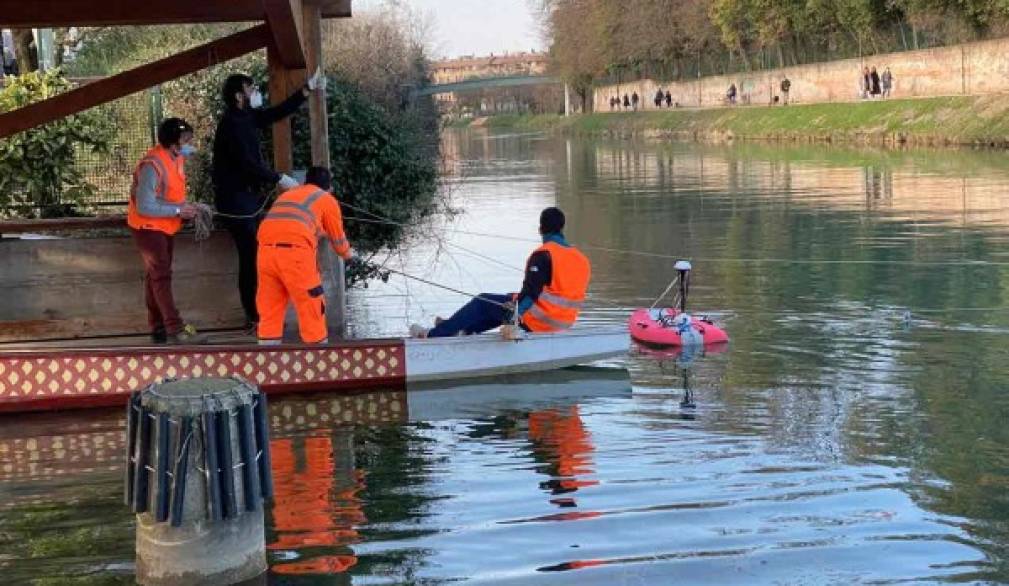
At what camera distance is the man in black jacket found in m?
12.7

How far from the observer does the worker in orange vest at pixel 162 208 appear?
12391 millimetres

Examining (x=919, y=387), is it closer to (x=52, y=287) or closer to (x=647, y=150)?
(x=52, y=287)

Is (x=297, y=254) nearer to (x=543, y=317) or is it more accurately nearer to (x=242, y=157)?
(x=242, y=157)

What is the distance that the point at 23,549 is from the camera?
789cm

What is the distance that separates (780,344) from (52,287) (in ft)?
22.4

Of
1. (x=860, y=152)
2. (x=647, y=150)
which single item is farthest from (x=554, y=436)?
(x=647, y=150)

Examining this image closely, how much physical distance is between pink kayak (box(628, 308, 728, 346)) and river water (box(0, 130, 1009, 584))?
0.96 ft

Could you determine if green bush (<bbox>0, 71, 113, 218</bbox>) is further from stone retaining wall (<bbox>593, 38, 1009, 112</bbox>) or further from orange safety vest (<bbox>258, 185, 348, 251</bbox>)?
stone retaining wall (<bbox>593, 38, 1009, 112</bbox>)

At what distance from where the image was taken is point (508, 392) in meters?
12.2

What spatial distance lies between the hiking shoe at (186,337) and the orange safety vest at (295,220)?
1448mm

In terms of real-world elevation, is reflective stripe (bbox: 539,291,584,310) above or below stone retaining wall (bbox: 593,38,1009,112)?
below

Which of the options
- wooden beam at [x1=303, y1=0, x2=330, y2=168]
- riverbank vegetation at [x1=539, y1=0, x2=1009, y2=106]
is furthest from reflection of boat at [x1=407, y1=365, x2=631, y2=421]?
riverbank vegetation at [x1=539, y1=0, x2=1009, y2=106]

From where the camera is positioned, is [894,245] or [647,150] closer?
[894,245]

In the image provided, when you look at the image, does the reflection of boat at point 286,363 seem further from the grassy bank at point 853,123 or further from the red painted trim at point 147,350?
the grassy bank at point 853,123
